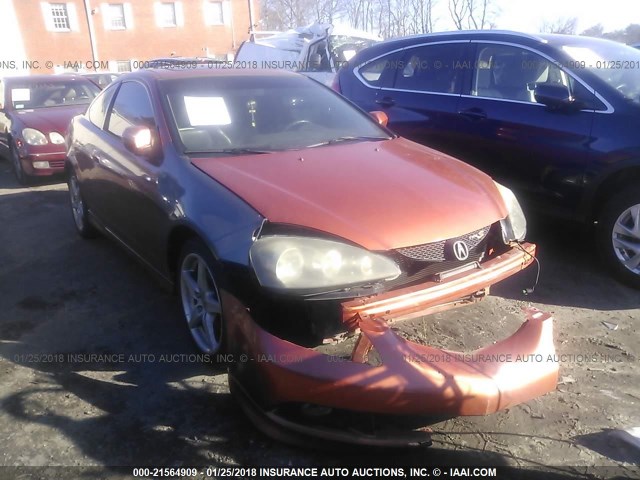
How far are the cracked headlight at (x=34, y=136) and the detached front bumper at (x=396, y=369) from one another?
591cm

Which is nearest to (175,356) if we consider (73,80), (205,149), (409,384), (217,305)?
(217,305)

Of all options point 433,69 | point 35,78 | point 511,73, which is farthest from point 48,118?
point 511,73

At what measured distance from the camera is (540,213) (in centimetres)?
422

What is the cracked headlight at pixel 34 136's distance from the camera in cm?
698

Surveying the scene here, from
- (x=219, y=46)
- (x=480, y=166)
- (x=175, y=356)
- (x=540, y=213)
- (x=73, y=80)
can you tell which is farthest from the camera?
(x=219, y=46)

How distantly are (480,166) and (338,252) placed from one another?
274cm

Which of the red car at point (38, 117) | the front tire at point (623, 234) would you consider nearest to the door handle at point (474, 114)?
the front tire at point (623, 234)

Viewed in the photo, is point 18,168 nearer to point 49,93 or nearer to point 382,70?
point 49,93

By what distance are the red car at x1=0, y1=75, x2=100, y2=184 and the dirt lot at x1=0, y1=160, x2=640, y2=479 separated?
3.20m

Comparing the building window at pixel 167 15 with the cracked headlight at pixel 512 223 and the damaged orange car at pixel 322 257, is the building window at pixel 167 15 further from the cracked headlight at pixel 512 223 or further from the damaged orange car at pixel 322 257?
the cracked headlight at pixel 512 223

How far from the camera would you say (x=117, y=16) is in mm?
36281

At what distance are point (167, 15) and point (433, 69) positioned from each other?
3711cm

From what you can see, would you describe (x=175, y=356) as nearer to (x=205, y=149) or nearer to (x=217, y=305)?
(x=217, y=305)

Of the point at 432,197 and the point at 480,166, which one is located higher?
the point at 432,197
